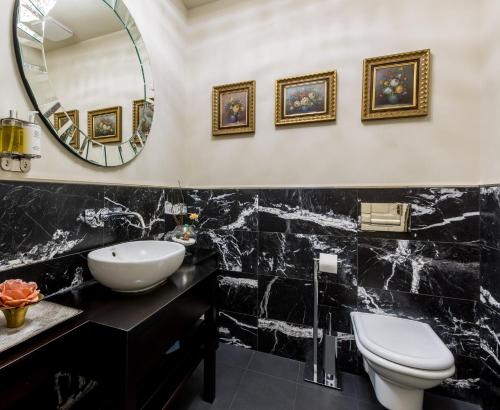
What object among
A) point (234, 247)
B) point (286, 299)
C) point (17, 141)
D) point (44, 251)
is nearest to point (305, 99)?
point (234, 247)

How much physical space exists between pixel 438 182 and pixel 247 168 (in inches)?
49.1

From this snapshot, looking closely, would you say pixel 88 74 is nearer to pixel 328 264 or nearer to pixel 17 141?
pixel 17 141

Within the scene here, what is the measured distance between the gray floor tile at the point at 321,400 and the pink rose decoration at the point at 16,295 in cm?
142

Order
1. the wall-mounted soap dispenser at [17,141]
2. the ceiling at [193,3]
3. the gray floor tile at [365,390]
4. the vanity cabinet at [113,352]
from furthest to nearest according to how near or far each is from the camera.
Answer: the ceiling at [193,3], the gray floor tile at [365,390], the wall-mounted soap dispenser at [17,141], the vanity cabinet at [113,352]

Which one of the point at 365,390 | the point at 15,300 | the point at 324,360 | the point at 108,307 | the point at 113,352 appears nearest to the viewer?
the point at 15,300

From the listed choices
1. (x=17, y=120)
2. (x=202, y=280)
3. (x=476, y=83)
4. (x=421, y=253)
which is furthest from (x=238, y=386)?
(x=476, y=83)

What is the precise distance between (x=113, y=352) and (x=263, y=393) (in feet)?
3.53

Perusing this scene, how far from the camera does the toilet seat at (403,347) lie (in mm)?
1038

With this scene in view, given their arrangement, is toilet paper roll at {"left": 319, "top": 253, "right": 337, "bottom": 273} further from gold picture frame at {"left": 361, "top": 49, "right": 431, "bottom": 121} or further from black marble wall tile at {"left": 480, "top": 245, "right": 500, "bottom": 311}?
gold picture frame at {"left": 361, "top": 49, "right": 431, "bottom": 121}

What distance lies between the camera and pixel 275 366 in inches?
63.5

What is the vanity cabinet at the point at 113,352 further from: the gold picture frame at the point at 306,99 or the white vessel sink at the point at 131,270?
the gold picture frame at the point at 306,99

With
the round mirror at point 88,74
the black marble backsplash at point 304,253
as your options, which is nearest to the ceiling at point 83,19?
the round mirror at point 88,74

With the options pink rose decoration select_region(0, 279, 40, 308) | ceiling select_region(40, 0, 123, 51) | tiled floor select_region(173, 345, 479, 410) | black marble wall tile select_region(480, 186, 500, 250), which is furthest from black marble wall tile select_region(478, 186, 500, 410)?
ceiling select_region(40, 0, 123, 51)

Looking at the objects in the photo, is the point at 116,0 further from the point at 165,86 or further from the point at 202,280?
the point at 202,280
